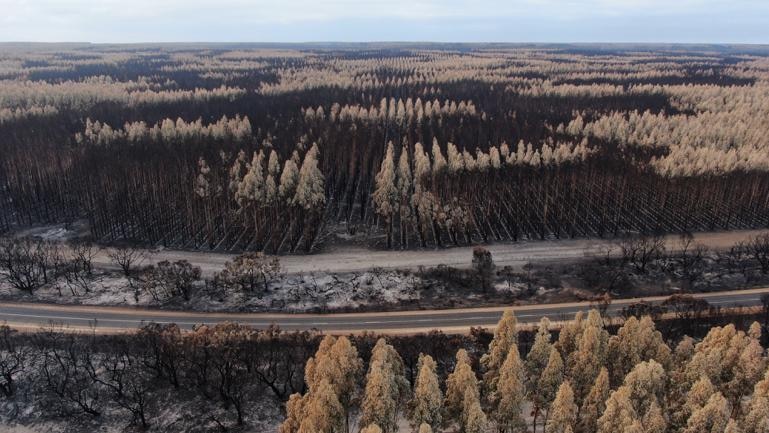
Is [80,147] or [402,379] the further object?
[80,147]

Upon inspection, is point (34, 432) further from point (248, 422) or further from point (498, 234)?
point (498, 234)

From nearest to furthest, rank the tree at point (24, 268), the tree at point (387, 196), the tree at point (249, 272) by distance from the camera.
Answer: the tree at point (249, 272)
the tree at point (24, 268)
the tree at point (387, 196)

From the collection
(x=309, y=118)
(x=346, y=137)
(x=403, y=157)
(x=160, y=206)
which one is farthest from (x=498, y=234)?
(x=309, y=118)

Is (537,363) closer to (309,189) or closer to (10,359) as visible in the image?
(10,359)

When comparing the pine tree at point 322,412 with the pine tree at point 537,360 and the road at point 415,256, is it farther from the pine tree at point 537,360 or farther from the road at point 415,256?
the road at point 415,256

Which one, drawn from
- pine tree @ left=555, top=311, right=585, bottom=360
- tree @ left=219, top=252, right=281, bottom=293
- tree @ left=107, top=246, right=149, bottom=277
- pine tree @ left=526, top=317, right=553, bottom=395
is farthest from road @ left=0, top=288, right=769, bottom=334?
pine tree @ left=526, top=317, right=553, bottom=395

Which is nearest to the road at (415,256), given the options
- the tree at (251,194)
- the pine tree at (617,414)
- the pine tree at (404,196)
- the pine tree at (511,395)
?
the pine tree at (404,196)
